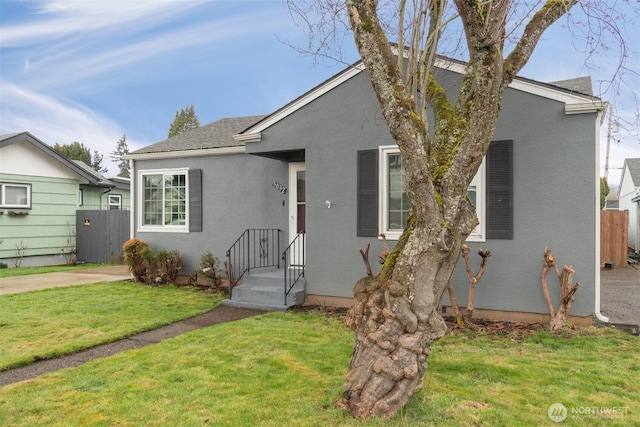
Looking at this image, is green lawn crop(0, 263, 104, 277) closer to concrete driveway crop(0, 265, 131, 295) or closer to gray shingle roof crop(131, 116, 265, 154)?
concrete driveway crop(0, 265, 131, 295)

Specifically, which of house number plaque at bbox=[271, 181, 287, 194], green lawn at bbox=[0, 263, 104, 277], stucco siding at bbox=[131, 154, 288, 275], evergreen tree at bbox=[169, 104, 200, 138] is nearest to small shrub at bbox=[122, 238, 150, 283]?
stucco siding at bbox=[131, 154, 288, 275]

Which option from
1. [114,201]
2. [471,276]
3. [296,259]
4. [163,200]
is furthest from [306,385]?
[114,201]

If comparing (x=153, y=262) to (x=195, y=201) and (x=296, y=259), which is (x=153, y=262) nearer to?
(x=195, y=201)

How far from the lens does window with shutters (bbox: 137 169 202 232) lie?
9.27 m

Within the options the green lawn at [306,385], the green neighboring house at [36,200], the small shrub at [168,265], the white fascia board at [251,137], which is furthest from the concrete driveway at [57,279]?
the green lawn at [306,385]

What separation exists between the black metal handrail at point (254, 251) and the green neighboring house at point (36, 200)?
817 cm

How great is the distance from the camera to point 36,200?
13.0m

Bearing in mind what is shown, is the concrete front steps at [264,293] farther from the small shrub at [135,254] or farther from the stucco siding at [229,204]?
the small shrub at [135,254]

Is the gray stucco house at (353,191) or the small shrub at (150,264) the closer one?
the gray stucco house at (353,191)

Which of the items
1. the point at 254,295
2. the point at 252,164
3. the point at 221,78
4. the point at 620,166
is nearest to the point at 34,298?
the point at 254,295

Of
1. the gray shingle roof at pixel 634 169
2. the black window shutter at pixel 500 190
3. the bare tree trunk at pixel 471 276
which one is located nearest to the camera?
the bare tree trunk at pixel 471 276

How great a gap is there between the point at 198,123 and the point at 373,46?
38737 millimetres

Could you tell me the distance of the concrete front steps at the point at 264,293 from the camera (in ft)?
23.3

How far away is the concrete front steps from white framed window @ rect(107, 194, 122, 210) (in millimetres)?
11791
